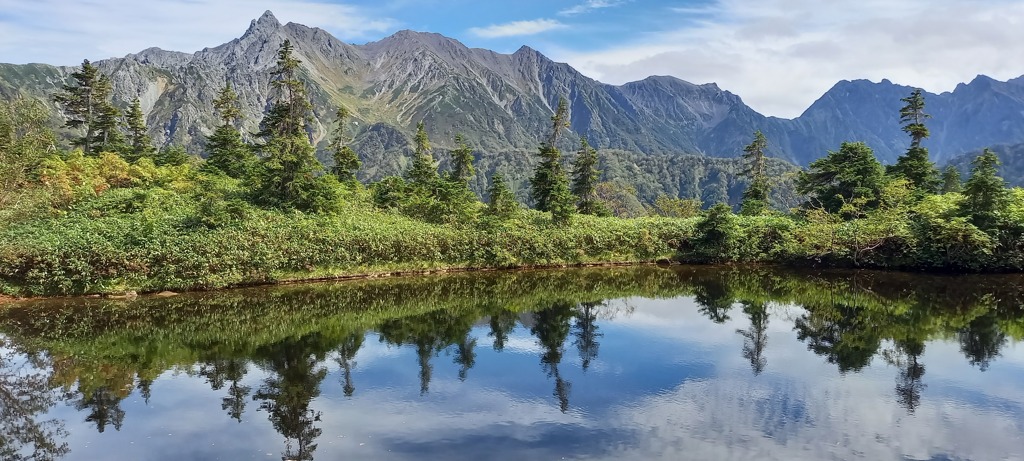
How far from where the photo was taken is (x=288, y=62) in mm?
40812

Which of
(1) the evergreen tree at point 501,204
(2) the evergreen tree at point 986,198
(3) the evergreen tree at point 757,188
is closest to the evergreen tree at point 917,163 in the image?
(2) the evergreen tree at point 986,198

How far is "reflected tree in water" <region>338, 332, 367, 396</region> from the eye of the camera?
1681 centimetres

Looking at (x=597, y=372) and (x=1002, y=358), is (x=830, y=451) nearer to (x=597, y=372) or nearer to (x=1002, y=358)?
(x=597, y=372)

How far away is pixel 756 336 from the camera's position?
74.8 feet

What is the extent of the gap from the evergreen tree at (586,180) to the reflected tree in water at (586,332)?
24788 millimetres

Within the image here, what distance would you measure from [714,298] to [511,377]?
1664 centimetres

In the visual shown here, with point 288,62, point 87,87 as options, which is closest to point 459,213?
point 288,62

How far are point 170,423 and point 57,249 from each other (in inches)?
717

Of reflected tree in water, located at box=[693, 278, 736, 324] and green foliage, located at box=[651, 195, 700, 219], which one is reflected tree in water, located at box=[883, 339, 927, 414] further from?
green foliage, located at box=[651, 195, 700, 219]

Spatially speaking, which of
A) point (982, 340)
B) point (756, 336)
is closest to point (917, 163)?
point (982, 340)

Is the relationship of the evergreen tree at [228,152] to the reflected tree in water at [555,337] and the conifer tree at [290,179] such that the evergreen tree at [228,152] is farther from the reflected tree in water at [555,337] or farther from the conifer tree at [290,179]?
the reflected tree in water at [555,337]

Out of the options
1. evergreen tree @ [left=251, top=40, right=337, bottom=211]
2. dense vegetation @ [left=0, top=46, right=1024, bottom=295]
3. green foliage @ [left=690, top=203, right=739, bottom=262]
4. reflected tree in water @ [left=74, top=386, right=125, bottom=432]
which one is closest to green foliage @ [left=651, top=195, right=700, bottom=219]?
dense vegetation @ [left=0, top=46, right=1024, bottom=295]

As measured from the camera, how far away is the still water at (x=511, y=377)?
43.4 feet

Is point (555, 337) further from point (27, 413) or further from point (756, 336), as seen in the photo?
point (27, 413)
